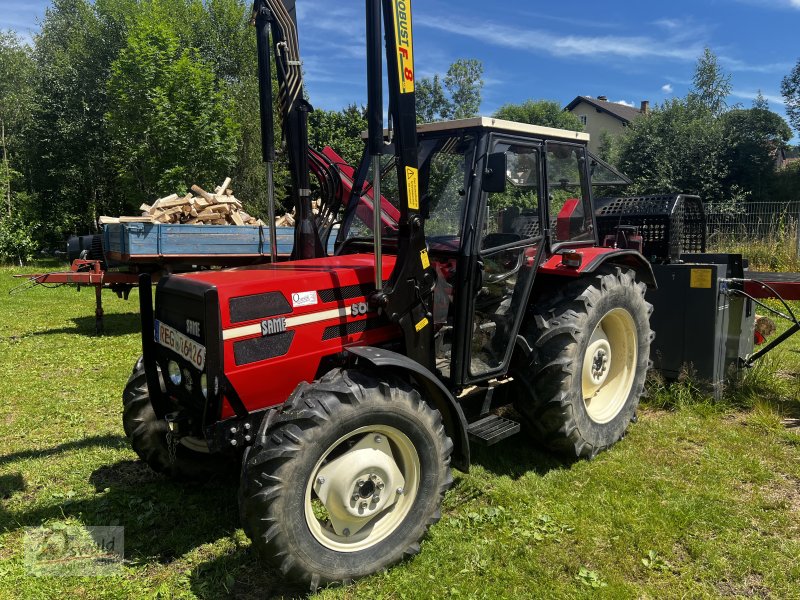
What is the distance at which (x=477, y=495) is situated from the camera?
12.1 feet

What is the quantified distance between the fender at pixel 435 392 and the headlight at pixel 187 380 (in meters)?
0.85

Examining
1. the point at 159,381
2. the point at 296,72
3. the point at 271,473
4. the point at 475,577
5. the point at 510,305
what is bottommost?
the point at 475,577

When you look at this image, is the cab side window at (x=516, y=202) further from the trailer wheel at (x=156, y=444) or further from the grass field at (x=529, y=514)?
the trailer wheel at (x=156, y=444)

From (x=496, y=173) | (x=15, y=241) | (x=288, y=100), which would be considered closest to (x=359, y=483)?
(x=496, y=173)

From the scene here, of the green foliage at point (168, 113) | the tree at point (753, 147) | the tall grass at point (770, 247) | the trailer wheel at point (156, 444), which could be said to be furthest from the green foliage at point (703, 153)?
the trailer wheel at point (156, 444)

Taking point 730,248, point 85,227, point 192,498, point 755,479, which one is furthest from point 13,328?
point 85,227

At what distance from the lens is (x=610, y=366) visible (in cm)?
465

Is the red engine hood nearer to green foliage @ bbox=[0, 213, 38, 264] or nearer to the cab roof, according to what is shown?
the cab roof

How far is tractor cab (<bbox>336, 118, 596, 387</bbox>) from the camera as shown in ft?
11.9

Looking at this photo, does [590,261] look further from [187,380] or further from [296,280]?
[187,380]

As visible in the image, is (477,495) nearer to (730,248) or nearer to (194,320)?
(194,320)

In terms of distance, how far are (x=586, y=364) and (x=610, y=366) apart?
1.77 feet

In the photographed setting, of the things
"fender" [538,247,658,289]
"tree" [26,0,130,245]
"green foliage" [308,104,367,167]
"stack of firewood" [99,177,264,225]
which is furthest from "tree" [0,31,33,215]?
"fender" [538,247,658,289]

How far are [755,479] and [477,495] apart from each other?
6.16ft
